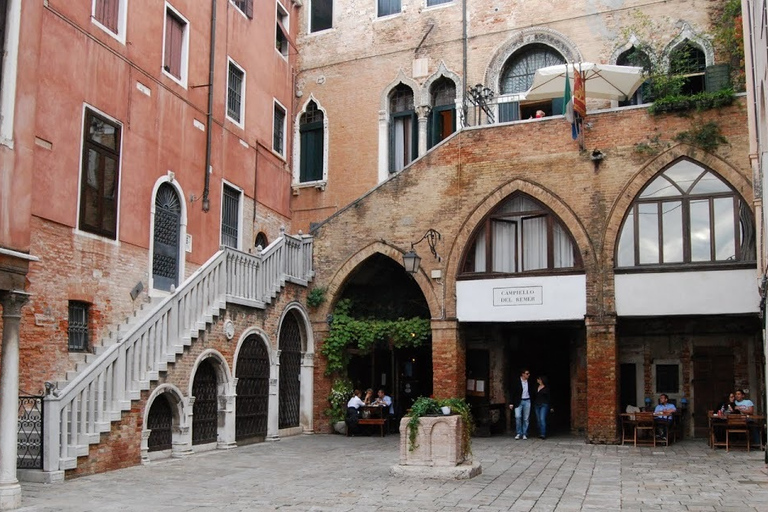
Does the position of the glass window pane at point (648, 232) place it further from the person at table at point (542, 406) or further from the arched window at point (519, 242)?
the person at table at point (542, 406)

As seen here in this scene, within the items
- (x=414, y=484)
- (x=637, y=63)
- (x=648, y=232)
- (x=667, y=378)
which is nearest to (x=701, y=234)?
(x=648, y=232)

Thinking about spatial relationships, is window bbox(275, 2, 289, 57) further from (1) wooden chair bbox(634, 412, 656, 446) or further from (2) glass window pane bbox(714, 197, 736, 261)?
(1) wooden chair bbox(634, 412, 656, 446)

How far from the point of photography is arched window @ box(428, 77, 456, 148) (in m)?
21.7

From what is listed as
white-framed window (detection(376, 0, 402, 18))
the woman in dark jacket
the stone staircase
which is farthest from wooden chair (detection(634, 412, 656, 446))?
white-framed window (detection(376, 0, 402, 18))

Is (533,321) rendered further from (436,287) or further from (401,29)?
(401,29)

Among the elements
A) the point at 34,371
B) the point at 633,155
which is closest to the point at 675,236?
the point at 633,155

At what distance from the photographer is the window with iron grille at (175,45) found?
688 inches

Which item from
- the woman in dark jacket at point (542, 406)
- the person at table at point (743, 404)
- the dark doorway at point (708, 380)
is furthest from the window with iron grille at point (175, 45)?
the person at table at point (743, 404)

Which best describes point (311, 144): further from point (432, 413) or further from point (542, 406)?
point (432, 413)

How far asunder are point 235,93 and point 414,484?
12.1 metres

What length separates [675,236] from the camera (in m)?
16.7

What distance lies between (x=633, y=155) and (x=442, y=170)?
13.3 ft

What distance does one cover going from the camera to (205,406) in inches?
607

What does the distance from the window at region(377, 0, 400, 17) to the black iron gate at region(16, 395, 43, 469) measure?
1453cm
